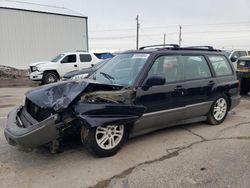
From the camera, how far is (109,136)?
A: 4.35 m

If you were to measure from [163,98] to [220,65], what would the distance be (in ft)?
7.04

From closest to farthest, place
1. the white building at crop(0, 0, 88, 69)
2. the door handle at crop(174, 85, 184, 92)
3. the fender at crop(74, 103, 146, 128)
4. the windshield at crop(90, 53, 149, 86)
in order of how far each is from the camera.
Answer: the fender at crop(74, 103, 146, 128) < the windshield at crop(90, 53, 149, 86) < the door handle at crop(174, 85, 184, 92) < the white building at crop(0, 0, 88, 69)

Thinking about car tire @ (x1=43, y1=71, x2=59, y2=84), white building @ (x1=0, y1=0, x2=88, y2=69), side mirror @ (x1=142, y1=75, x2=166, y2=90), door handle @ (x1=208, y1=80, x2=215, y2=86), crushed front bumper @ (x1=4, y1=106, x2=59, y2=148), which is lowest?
car tire @ (x1=43, y1=71, x2=59, y2=84)

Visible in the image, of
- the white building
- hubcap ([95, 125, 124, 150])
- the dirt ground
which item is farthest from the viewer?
the white building

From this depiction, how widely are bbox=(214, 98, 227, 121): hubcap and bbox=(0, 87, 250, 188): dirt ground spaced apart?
797 mm

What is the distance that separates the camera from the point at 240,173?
3.84m

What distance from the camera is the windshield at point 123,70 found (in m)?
4.85

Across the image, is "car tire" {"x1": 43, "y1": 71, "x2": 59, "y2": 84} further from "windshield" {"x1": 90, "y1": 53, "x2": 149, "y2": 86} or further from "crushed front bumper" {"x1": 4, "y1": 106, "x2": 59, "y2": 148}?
"crushed front bumper" {"x1": 4, "y1": 106, "x2": 59, "y2": 148}

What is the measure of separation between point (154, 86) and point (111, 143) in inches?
47.7

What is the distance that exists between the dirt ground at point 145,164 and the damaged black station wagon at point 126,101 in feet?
0.91

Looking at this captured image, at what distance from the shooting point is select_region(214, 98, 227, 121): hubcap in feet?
20.4

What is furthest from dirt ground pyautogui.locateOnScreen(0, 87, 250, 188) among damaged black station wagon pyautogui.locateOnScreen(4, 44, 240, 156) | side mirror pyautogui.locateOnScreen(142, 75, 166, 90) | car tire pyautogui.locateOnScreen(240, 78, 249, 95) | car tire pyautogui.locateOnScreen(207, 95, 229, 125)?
car tire pyautogui.locateOnScreen(240, 78, 249, 95)

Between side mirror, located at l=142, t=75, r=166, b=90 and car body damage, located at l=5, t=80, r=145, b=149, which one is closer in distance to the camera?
car body damage, located at l=5, t=80, r=145, b=149

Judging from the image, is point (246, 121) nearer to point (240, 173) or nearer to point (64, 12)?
point (240, 173)
